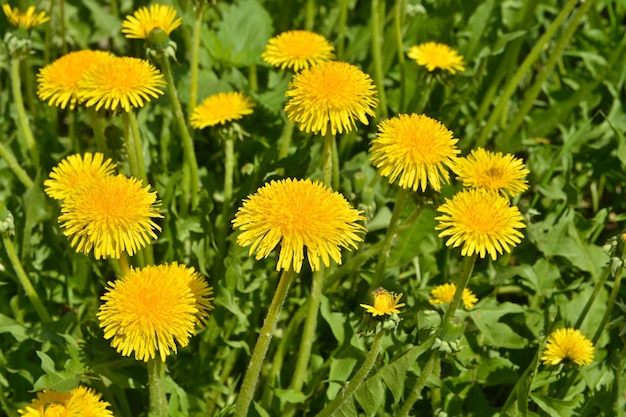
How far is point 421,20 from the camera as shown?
3.19 metres

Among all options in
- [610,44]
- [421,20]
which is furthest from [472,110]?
[610,44]

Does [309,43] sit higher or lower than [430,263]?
higher

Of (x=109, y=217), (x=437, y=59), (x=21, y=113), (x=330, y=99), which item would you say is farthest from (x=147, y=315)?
(x=437, y=59)

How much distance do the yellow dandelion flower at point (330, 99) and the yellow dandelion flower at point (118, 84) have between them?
38cm

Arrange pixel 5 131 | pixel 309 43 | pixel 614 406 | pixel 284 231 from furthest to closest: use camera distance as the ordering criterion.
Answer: pixel 5 131, pixel 309 43, pixel 614 406, pixel 284 231

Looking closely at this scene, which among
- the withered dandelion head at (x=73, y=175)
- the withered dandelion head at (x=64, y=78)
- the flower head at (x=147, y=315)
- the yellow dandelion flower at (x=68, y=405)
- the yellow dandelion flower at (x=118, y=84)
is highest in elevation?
the yellow dandelion flower at (x=118, y=84)

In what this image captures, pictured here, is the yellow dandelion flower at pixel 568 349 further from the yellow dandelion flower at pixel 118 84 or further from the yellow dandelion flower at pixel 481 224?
the yellow dandelion flower at pixel 118 84

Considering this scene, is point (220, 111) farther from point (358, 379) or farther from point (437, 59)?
point (358, 379)

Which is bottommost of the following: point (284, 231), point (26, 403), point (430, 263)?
point (26, 403)

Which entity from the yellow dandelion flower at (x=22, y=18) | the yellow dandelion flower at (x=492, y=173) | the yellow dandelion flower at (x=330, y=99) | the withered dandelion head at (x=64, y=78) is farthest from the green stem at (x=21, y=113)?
the yellow dandelion flower at (x=492, y=173)

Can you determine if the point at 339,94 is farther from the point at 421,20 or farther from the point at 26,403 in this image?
the point at 421,20

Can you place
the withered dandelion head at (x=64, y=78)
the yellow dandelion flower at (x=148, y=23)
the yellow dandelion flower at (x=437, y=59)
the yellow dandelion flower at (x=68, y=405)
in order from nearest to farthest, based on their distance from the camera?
the yellow dandelion flower at (x=68, y=405)
the withered dandelion head at (x=64, y=78)
the yellow dandelion flower at (x=148, y=23)
the yellow dandelion flower at (x=437, y=59)

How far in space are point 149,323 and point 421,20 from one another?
206cm

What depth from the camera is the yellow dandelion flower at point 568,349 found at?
199cm
